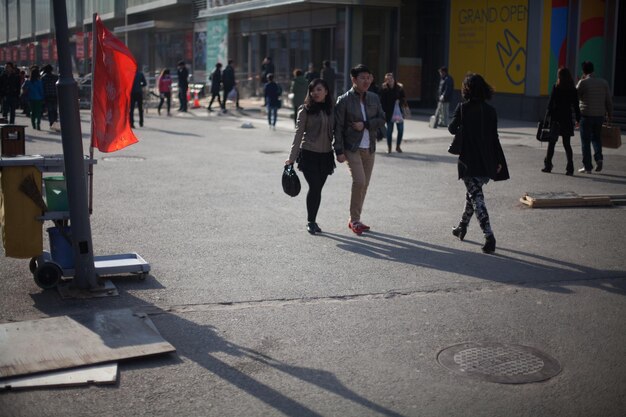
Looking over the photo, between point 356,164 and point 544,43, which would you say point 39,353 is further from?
point 544,43

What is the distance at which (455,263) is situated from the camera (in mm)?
8250

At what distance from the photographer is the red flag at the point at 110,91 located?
7051mm

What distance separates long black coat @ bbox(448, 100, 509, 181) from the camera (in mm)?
8594

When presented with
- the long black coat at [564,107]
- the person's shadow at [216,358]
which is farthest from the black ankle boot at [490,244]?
the long black coat at [564,107]

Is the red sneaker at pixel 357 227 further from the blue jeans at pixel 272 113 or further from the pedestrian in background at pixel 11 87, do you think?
the pedestrian in background at pixel 11 87

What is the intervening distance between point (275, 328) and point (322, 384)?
1.17m

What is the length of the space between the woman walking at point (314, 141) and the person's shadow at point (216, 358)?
3.14m

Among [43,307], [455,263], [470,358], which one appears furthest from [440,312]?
[43,307]

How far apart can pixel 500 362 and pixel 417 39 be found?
3023 cm

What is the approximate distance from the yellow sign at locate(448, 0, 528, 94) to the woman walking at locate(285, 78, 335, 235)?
18.4 m

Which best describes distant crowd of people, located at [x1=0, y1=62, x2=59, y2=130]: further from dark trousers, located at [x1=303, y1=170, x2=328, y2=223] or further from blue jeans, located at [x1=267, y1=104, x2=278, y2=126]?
dark trousers, located at [x1=303, y1=170, x2=328, y2=223]

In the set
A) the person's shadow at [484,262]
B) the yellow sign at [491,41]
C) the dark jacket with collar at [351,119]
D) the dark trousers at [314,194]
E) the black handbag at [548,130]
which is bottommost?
the person's shadow at [484,262]

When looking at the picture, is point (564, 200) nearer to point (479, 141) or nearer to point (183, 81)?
point (479, 141)

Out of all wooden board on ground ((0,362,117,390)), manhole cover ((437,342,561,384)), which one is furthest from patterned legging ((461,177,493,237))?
wooden board on ground ((0,362,117,390))
